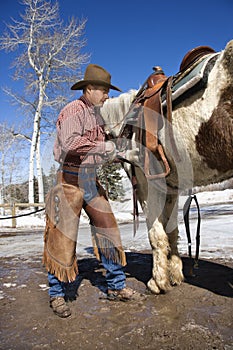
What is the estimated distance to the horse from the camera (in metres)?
2.46

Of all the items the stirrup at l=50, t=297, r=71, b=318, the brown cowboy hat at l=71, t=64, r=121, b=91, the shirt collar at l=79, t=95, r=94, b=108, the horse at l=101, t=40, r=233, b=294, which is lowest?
the stirrup at l=50, t=297, r=71, b=318

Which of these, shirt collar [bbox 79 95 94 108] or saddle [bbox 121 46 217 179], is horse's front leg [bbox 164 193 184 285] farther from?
shirt collar [bbox 79 95 94 108]

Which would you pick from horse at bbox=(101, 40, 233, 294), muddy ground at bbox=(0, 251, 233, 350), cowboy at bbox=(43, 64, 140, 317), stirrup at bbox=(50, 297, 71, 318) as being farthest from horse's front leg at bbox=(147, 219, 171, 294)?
stirrup at bbox=(50, 297, 71, 318)

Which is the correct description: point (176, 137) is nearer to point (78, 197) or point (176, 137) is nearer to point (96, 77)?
point (96, 77)

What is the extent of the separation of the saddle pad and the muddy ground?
1.93 meters

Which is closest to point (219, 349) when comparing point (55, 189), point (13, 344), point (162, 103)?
point (13, 344)

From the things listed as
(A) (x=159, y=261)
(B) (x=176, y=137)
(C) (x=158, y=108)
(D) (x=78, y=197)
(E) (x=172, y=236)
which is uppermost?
(C) (x=158, y=108)

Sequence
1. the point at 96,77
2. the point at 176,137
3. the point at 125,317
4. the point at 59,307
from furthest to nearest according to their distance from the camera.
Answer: the point at 96,77 → the point at 176,137 → the point at 59,307 → the point at 125,317

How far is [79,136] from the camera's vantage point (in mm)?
2693

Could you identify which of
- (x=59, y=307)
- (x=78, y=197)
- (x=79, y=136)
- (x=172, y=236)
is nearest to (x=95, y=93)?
(x=79, y=136)

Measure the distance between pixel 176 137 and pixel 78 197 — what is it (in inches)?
44.0

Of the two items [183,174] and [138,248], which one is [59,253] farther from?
[138,248]

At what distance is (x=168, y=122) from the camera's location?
2.74 m

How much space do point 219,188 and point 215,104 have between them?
1.08 metres
